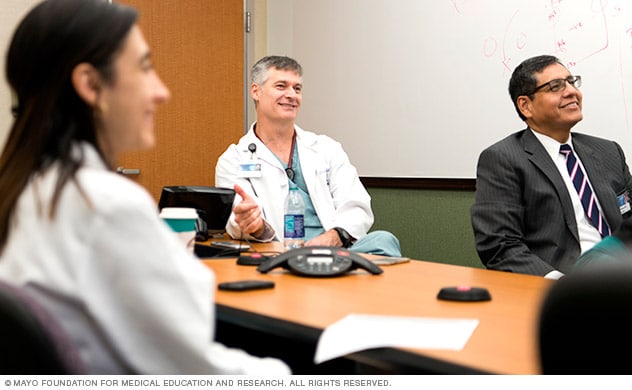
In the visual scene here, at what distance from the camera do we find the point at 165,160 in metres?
Answer: 4.03

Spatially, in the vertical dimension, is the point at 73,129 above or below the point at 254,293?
above

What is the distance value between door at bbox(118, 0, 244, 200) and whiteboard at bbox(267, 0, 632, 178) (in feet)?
1.33

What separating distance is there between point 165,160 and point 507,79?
6.84 feet

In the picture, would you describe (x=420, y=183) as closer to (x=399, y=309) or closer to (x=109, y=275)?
(x=399, y=309)

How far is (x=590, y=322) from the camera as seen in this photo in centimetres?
60

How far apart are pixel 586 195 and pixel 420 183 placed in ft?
4.06

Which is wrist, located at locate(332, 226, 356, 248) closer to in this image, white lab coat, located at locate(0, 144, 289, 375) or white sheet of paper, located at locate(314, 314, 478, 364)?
white sheet of paper, located at locate(314, 314, 478, 364)

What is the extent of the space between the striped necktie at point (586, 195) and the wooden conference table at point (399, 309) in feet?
2.99

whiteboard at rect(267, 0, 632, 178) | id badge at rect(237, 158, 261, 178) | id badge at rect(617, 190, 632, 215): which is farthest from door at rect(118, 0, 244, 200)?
id badge at rect(617, 190, 632, 215)

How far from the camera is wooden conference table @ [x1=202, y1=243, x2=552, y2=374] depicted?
37.9 inches

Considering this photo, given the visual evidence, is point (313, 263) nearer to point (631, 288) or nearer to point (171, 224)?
point (171, 224)

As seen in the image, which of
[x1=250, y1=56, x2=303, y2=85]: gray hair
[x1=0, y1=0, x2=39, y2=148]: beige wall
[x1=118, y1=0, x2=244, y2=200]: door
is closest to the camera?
[x1=250, y1=56, x2=303, y2=85]: gray hair

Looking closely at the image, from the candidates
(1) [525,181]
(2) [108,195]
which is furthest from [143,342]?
(1) [525,181]

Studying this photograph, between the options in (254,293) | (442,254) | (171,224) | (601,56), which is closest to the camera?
(254,293)
